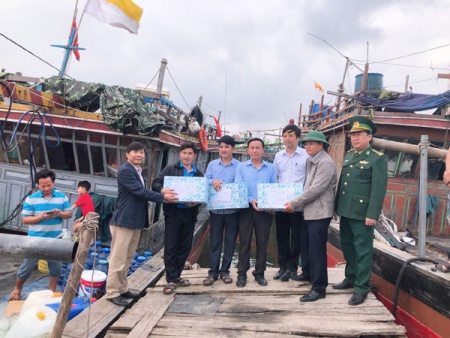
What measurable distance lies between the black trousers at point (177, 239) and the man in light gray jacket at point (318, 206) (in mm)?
1288

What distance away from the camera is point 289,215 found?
430 centimetres

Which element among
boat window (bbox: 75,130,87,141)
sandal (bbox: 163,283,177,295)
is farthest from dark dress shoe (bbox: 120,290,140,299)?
boat window (bbox: 75,130,87,141)

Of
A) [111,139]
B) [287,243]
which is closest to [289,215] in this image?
[287,243]

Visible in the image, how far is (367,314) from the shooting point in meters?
3.33

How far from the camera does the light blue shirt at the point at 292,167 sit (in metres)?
4.17

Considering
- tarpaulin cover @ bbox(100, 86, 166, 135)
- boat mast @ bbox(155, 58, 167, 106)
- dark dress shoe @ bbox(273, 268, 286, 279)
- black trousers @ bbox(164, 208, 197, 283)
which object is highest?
boat mast @ bbox(155, 58, 167, 106)

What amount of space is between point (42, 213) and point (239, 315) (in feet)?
9.82

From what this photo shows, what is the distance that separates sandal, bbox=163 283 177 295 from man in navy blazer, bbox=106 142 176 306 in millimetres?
469

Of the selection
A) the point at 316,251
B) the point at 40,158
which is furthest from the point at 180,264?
the point at 40,158

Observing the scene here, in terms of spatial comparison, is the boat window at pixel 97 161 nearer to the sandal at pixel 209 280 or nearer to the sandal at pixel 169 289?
Result: the sandal at pixel 169 289

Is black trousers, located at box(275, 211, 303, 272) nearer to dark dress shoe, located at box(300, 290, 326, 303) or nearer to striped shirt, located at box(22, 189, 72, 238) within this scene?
dark dress shoe, located at box(300, 290, 326, 303)

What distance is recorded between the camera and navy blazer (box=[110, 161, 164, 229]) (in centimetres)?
373

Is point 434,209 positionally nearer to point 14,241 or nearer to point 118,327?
point 118,327

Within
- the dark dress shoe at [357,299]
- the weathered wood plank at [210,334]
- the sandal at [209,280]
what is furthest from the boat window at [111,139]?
the dark dress shoe at [357,299]
